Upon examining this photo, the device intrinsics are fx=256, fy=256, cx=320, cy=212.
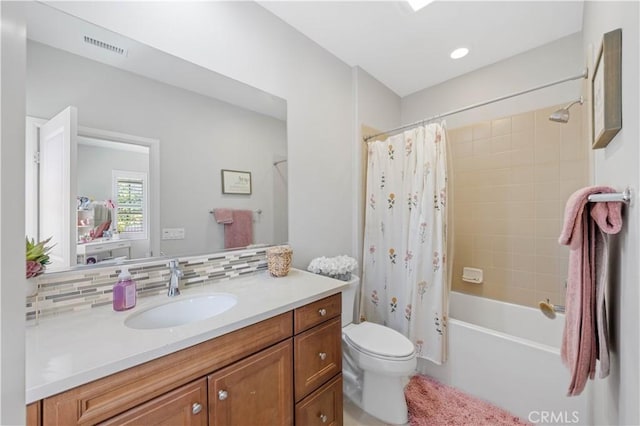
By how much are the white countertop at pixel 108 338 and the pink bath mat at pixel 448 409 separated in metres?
1.13

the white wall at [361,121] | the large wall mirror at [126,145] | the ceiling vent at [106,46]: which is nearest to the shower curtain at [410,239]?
the white wall at [361,121]

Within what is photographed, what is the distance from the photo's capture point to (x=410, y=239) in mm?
1976

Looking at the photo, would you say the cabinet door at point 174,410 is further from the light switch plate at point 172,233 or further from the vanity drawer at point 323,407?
the light switch plate at point 172,233

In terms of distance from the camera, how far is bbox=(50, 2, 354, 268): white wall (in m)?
1.21

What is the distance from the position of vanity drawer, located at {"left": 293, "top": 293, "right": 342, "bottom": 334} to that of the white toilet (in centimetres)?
34

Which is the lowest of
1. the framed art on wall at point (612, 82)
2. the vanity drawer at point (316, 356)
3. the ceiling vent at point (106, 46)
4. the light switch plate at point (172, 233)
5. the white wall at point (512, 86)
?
the vanity drawer at point (316, 356)

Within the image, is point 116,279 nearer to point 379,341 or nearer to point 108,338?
point 108,338

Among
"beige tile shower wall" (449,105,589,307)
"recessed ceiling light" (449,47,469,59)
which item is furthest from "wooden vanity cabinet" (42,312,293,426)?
"recessed ceiling light" (449,47,469,59)

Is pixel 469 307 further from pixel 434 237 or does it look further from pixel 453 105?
pixel 453 105

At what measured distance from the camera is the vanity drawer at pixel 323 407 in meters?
1.14

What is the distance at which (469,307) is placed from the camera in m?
2.33

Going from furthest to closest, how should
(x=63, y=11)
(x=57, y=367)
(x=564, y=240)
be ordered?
(x=63, y=11) → (x=564, y=240) → (x=57, y=367)

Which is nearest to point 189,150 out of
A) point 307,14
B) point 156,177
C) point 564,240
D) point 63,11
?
point 156,177

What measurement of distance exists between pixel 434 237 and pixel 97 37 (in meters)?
2.14
